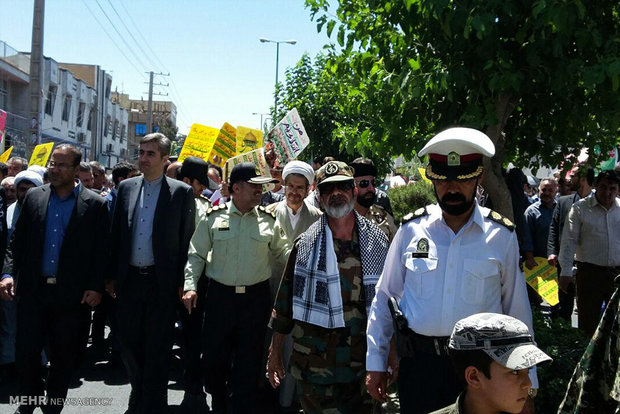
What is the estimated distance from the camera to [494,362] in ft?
8.09

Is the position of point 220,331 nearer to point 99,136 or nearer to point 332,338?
point 332,338

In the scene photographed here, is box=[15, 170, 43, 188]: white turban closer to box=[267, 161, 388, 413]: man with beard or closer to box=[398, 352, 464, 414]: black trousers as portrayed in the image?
box=[267, 161, 388, 413]: man with beard

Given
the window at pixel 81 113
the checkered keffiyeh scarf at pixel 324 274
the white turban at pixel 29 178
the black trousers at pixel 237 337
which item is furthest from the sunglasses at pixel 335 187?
the window at pixel 81 113

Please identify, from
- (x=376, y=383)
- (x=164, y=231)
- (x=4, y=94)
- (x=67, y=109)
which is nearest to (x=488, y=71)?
(x=376, y=383)

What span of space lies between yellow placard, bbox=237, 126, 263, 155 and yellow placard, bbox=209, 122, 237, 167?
0.59 m

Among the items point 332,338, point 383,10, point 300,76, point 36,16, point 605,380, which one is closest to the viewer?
point 605,380

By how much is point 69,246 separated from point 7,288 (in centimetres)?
77

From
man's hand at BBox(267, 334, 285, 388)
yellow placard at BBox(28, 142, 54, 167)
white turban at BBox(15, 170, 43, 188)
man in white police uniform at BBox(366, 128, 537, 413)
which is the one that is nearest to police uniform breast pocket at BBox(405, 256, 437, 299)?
man in white police uniform at BBox(366, 128, 537, 413)

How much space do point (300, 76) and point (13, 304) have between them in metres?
12.7

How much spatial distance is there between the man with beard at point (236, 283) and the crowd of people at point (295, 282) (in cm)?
1

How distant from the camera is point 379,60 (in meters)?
5.74

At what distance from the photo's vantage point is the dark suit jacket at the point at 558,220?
28.9 feet

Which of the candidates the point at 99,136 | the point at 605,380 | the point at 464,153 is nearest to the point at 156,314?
the point at 464,153

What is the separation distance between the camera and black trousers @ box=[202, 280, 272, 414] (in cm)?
565
